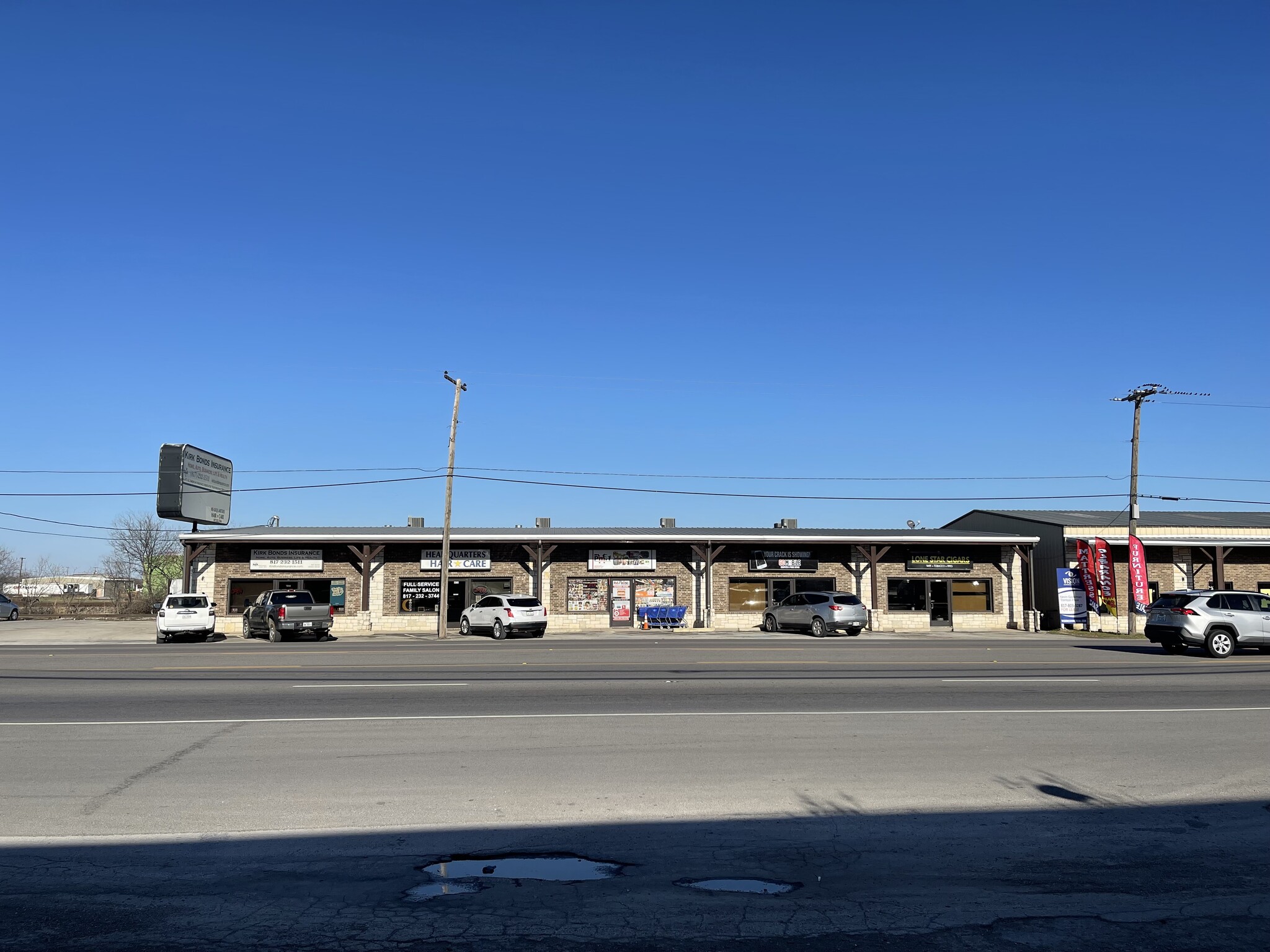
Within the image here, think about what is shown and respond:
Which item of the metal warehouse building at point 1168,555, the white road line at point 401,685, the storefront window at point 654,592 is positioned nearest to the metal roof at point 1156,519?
the metal warehouse building at point 1168,555

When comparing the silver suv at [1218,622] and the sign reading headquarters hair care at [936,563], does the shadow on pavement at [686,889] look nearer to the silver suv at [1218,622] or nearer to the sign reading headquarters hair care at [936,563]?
the silver suv at [1218,622]

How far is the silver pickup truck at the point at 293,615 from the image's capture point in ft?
109

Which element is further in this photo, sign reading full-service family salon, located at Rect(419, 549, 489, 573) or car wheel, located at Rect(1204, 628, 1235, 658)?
sign reading full-service family salon, located at Rect(419, 549, 489, 573)

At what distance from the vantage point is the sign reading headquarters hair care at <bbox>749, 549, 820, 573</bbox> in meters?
41.5

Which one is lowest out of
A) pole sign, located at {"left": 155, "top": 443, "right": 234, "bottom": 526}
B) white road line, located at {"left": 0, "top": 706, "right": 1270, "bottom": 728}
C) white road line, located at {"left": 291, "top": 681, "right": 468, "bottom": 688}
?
white road line, located at {"left": 291, "top": 681, "right": 468, "bottom": 688}

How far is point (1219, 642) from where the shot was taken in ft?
77.2

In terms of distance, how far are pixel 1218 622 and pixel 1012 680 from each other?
986 centimetres

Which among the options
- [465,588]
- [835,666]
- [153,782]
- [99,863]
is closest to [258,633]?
[465,588]

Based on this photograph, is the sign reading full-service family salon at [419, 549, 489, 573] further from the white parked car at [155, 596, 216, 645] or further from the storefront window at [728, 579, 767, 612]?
the storefront window at [728, 579, 767, 612]

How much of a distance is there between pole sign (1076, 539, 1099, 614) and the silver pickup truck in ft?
100

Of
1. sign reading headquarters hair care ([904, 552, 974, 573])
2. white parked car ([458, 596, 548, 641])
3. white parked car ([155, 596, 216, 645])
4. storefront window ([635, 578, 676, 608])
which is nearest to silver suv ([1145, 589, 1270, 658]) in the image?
sign reading headquarters hair care ([904, 552, 974, 573])

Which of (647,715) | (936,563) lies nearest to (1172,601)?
(936,563)

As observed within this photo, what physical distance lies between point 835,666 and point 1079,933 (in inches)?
603

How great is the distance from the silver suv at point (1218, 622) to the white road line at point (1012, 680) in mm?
7989
